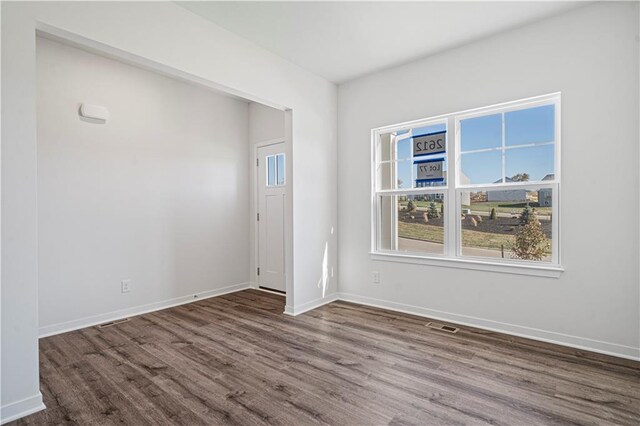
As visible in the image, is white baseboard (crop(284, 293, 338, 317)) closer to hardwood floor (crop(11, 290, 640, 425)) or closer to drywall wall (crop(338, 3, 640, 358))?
hardwood floor (crop(11, 290, 640, 425))

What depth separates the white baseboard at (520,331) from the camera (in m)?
2.78

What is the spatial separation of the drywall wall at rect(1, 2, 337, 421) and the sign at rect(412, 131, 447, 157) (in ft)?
3.66

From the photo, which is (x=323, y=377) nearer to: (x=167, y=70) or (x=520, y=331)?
(x=520, y=331)

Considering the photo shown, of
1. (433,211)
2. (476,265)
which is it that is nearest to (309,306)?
(433,211)

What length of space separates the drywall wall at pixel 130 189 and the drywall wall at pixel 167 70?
1452 millimetres

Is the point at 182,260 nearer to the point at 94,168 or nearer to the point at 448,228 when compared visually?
the point at 94,168

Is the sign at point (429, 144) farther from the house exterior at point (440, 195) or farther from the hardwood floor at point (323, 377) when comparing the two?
the hardwood floor at point (323, 377)

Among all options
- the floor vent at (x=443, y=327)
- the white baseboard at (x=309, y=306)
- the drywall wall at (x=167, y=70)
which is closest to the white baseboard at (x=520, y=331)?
the floor vent at (x=443, y=327)

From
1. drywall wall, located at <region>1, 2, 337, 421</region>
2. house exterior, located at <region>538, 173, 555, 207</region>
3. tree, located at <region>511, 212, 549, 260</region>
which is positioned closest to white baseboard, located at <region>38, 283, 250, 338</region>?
drywall wall, located at <region>1, 2, 337, 421</region>

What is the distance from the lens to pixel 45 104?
11.0 ft

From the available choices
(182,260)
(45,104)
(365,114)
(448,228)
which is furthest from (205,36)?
(448,228)

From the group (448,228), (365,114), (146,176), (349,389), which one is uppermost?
(365,114)

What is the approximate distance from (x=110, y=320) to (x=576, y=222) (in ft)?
15.4

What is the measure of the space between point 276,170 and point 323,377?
330cm
